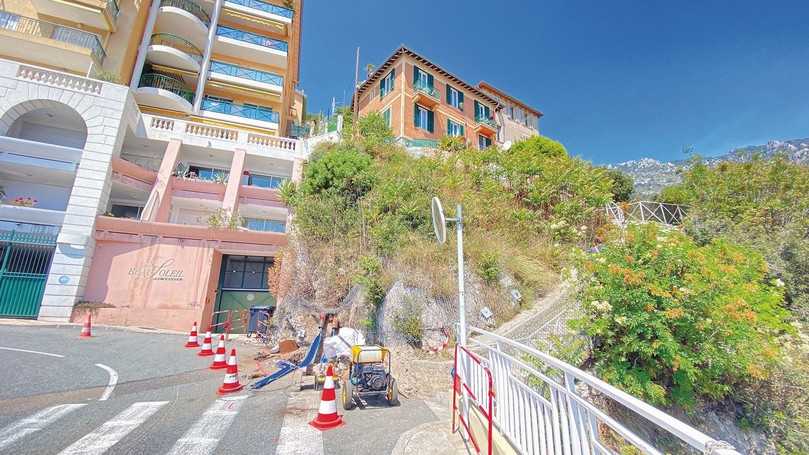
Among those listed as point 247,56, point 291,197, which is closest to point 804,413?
point 291,197

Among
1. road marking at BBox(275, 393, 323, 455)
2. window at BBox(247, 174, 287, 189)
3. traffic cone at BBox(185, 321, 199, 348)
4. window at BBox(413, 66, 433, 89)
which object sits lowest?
road marking at BBox(275, 393, 323, 455)

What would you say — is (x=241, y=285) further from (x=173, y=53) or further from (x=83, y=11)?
(x=83, y=11)

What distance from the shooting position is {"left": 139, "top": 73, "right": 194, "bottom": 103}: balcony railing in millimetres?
18516

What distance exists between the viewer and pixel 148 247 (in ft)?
42.6

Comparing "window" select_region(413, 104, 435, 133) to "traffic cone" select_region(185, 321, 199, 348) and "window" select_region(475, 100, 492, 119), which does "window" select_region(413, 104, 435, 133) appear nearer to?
A: "window" select_region(475, 100, 492, 119)

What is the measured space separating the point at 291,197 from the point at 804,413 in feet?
50.9

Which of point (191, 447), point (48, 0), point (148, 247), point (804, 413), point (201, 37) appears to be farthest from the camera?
point (201, 37)

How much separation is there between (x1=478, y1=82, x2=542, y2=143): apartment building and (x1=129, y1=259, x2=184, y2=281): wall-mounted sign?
79.0ft

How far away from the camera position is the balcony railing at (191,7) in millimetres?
19672

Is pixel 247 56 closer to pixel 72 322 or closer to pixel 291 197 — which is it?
pixel 291 197

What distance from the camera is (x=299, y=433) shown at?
4133 millimetres

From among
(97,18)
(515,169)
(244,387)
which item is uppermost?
(97,18)

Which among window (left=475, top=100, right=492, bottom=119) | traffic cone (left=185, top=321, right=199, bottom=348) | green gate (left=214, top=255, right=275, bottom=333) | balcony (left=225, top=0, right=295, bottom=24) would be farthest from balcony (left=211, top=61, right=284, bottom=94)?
traffic cone (left=185, top=321, right=199, bottom=348)

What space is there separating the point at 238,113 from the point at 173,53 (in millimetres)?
4521
